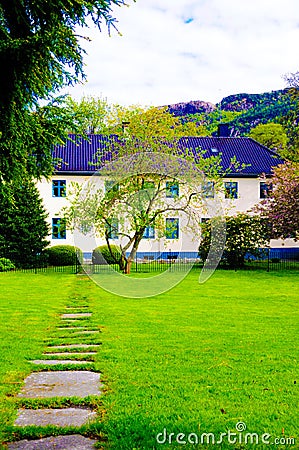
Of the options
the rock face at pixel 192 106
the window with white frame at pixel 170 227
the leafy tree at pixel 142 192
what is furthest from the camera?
the rock face at pixel 192 106

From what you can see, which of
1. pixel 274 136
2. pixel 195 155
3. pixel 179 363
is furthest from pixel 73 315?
pixel 274 136

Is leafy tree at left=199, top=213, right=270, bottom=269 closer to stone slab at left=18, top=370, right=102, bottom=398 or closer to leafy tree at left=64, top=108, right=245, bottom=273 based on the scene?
leafy tree at left=64, top=108, right=245, bottom=273

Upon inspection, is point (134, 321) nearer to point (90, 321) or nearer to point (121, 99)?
point (90, 321)

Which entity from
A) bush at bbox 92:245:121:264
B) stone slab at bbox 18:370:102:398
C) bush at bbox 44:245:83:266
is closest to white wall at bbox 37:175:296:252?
bush at bbox 92:245:121:264

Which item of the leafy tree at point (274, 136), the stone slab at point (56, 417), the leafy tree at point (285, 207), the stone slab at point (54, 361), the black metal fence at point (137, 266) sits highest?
the leafy tree at point (274, 136)

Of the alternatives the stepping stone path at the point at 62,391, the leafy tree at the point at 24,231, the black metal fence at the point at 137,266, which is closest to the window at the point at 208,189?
the black metal fence at the point at 137,266

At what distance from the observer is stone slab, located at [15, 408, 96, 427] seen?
3.95m

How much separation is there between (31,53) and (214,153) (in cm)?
3023

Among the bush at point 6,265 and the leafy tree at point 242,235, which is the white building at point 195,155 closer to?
the leafy tree at point 242,235

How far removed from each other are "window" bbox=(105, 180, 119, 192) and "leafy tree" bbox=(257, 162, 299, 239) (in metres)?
7.22

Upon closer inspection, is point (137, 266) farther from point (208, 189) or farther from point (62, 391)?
point (62, 391)

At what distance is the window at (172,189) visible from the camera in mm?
21688

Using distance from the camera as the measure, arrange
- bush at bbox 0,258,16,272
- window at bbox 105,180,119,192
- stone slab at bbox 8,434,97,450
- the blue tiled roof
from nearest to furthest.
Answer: stone slab at bbox 8,434,97,450, window at bbox 105,180,119,192, bush at bbox 0,258,16,272, the blue tiled roof

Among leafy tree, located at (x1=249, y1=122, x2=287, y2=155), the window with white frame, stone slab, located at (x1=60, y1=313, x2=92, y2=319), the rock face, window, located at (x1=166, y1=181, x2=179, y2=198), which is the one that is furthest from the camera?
the rock face
